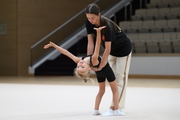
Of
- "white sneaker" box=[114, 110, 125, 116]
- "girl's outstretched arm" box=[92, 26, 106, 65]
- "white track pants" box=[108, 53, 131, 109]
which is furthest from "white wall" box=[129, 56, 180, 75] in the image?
"girl's outstretched arm" box=[92, 26, 106, 65]

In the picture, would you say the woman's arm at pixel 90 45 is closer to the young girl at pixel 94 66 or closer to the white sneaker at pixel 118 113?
the young girl at pixel 94 66

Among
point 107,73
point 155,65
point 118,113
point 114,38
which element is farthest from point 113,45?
point 155,65

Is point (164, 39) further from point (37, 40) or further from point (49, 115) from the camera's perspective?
point (49, 115)

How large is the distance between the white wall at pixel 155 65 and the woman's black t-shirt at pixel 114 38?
26.9 ft

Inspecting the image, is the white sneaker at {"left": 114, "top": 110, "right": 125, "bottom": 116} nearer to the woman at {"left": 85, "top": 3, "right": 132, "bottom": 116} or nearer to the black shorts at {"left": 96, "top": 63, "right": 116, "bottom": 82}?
the woman at {"left": 85, "top": 3, "right": 132, "bottom": 116}

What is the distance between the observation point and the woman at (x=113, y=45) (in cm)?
395

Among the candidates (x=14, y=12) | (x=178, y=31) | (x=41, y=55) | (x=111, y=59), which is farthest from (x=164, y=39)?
(x=111, y=59)

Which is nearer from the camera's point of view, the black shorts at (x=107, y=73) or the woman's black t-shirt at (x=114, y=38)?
the woman's black t-shirt at (x=114, y=38)

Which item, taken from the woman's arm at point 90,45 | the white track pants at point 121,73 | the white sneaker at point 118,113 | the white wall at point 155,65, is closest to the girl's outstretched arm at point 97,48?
the woman's arm at point 90,45

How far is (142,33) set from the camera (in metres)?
13.8

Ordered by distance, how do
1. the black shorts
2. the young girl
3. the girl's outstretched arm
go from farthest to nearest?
the black shorts
the young girl
the girl's outstretched arm

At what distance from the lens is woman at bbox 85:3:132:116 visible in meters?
3.95

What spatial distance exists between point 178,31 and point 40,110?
31.6ft

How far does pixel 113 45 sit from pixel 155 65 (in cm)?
853
